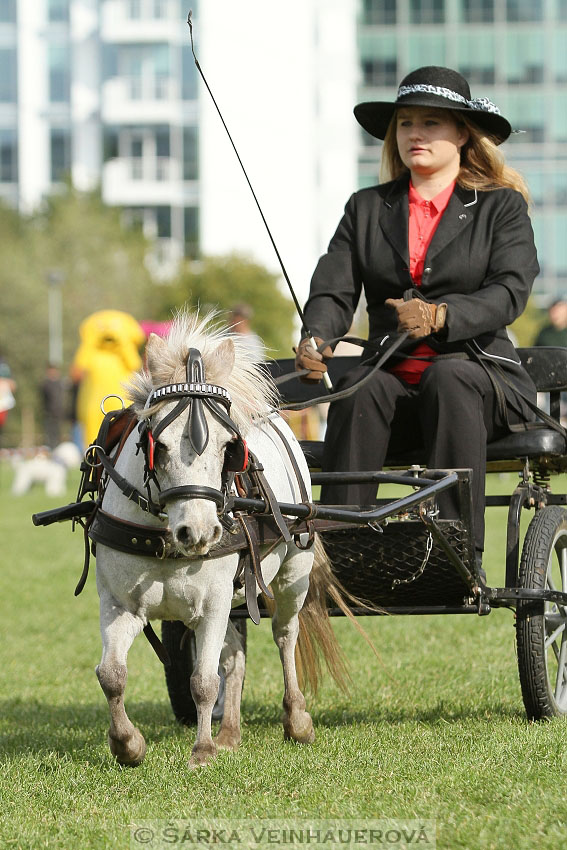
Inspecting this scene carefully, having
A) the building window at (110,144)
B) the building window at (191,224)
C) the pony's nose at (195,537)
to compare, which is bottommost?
the pony's nose at (195,537)

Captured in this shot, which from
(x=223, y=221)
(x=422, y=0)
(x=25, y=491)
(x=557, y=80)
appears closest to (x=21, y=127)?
(x=223, y=221)

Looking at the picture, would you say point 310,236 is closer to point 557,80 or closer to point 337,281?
point 557,80

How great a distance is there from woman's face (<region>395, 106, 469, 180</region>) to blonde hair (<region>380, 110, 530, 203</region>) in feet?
0.20

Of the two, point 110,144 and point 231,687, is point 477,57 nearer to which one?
point 110,144

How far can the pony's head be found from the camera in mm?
3846

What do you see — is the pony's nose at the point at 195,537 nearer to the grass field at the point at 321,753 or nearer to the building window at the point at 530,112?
the grass field at the point at 321,753

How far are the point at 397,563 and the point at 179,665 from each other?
1.17 meters

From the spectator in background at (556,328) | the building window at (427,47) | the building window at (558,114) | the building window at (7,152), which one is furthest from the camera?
the building window at (7,152)

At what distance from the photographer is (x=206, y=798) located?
13.2 ft

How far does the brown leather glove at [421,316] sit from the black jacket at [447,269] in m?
0.04

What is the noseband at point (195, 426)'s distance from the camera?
12.8ft

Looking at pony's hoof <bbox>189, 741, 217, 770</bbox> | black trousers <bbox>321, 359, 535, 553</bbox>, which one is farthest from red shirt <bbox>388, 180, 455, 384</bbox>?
pony's hoof <bbox>189, 741, 217, 770</bbox>

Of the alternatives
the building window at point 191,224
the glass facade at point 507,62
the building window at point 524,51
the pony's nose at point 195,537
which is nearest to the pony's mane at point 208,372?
the pony's nose at point 195,537

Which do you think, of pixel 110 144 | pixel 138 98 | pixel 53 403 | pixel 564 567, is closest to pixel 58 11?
pixel 138 98
